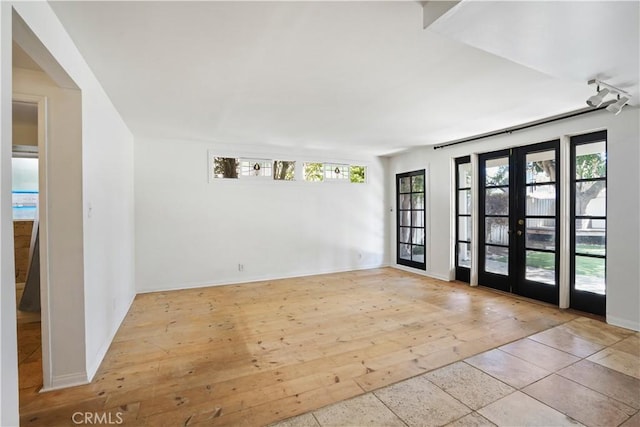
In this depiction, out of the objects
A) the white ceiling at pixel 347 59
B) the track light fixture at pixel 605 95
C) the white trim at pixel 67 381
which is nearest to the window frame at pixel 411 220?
the white ceiling at pixel 347 59

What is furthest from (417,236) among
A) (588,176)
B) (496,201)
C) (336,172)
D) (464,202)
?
(588,176)

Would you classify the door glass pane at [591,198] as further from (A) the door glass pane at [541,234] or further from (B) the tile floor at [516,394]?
(B) the tile floor at [516,394]

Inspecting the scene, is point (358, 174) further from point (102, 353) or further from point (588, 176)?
point (102, 353)

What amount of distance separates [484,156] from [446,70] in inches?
114

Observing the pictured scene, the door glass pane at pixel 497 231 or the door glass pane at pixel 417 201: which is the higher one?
the door glass pane at pixel 417 201

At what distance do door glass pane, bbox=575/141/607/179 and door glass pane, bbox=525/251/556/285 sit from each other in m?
1.13

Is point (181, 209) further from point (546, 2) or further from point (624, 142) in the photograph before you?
point (624, 142)

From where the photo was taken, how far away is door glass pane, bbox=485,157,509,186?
4605mm

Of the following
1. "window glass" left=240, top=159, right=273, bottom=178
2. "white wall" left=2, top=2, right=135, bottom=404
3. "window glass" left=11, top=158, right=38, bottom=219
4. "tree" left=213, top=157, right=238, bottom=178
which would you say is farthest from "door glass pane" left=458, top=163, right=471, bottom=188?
"window glass" left=11, top=158, right=38, bottom=219

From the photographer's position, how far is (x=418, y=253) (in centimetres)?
618

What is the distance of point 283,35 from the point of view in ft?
6.60

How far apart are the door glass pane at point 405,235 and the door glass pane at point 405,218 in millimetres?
91

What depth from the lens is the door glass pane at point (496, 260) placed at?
462cm

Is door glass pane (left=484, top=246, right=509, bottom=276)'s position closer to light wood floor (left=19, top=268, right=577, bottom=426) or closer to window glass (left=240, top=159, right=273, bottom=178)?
light wood floor (left=19, top=268, right=577, bottom=426)
